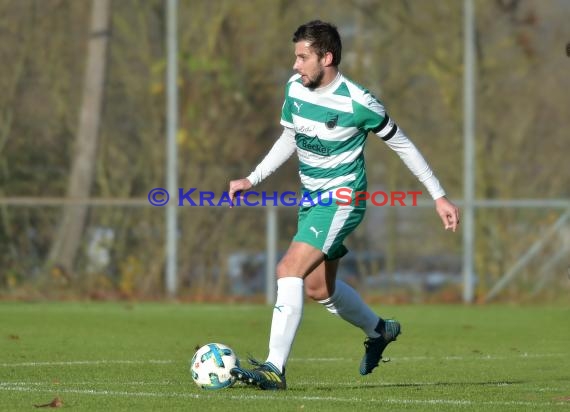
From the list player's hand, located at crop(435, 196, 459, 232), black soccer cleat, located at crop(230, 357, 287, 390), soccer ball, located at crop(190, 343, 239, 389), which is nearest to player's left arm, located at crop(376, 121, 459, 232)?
player's hand, located at crop(435, 196, 459, 232)

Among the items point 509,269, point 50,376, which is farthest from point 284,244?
point 50,376

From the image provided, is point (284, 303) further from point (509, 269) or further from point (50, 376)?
point (509, 269)

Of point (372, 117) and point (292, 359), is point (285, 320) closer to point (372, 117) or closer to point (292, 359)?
point (372, 117)

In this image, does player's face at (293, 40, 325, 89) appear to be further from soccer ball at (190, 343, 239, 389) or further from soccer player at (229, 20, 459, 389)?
soccer ball at (190, 343, 239, 389)

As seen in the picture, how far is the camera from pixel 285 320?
7.55 meters

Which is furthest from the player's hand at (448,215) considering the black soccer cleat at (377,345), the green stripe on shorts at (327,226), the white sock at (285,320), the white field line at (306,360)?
the white field line at (306,360)

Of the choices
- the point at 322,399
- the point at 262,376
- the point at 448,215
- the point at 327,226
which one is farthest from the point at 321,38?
the point at 322,399

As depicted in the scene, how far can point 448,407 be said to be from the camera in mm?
6945

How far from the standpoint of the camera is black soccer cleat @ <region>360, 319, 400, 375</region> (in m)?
8.56

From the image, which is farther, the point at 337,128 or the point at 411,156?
the point at 411,156

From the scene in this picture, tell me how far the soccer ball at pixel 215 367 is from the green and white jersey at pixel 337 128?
3.89 ft

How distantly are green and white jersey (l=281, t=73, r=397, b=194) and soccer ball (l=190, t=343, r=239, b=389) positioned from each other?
1185 mm

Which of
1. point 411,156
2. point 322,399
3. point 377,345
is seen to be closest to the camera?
point 322,399

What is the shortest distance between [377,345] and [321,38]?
2.05m
